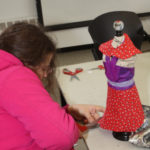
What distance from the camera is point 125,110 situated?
2.95ft

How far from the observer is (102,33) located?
5.84ft

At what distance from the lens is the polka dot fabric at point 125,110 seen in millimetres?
888

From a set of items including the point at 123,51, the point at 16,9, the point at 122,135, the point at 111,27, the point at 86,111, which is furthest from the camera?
the point at 16,9

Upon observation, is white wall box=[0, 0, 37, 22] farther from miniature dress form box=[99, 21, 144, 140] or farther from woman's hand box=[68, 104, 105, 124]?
miniature dress form box=[99, 21, 144, 140]

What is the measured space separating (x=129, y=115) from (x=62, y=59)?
2.25m

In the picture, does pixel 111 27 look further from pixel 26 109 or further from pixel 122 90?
pixel 26 109

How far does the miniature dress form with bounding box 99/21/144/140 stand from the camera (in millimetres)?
835

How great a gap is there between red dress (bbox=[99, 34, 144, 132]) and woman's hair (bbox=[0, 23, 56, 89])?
0.22 meters

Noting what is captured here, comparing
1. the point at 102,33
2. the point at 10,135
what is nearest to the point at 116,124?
the point at 10,135

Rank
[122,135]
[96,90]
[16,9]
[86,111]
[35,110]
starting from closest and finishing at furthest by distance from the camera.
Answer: [35,110] < [122,135] < [86,111] < [96,90] < [16,9]

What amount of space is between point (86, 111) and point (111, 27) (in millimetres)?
857

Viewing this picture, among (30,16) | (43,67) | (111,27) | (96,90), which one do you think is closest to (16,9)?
(30,16)

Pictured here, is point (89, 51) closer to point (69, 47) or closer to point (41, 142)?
point (69, 47)

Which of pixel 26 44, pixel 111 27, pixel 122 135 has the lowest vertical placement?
pixel 122 135
